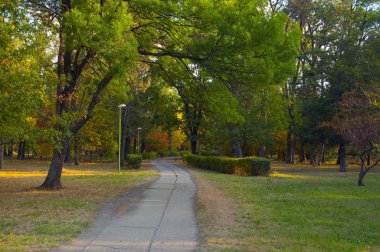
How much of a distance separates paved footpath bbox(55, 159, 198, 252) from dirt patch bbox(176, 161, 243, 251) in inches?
8.2

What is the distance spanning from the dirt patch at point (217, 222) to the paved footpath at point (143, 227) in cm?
21

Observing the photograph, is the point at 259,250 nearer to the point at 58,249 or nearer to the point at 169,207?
the point at 58,249

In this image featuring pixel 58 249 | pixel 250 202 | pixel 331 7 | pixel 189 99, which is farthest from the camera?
pixel 331 7

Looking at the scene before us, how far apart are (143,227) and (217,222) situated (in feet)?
5.80

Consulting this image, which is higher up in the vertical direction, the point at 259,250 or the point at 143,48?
the point at 143,48

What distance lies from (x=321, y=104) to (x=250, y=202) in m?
25.0

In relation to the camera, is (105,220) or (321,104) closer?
(105,220)

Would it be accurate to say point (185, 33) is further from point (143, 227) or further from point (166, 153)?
point (166, 153)

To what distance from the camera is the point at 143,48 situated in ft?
53.2

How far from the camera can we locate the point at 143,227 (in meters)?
8.77

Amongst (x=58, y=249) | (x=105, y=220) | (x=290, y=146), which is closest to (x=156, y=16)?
(x=105, y=220)

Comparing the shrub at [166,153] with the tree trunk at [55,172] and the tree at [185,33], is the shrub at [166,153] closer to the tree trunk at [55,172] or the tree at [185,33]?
the tree trunk at [55,172]

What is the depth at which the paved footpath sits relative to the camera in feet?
23.2

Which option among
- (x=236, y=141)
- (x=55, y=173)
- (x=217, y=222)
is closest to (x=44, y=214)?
(x=217, y=222)
